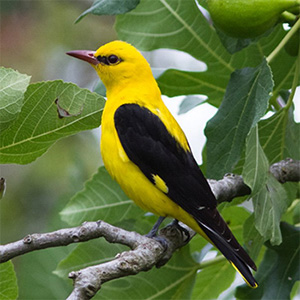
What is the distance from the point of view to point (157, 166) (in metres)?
2.62

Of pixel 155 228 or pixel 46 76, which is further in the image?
pixel 46 76

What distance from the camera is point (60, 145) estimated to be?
5152mm

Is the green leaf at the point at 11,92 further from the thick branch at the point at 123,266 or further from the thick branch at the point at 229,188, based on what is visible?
the thick branch at the point at 229,188

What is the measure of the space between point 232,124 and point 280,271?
0.66 m

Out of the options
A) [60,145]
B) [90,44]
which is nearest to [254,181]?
[60,145]

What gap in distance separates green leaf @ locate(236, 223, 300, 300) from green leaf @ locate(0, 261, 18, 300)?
0.97 metres

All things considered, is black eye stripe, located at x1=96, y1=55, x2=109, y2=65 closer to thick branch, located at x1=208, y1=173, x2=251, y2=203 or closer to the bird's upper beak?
the bird's upper beak

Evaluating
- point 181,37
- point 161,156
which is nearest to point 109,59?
point 181,37

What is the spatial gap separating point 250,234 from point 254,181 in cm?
36

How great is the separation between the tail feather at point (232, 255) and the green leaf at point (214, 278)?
376mm

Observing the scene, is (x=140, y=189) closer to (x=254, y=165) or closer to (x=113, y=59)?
(x=254, y=165)

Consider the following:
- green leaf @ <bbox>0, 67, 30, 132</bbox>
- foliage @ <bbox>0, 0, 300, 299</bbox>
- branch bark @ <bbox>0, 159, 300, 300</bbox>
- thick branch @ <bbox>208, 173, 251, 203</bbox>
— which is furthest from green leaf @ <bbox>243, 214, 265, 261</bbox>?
green leaf @ <bbox>0, 67, 30, 132</bbox>

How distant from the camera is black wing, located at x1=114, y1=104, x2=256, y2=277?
241 cm

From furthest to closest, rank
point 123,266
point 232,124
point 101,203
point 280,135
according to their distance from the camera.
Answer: point 101,203 → point 280,135 → point 232,124 → point 123,266
